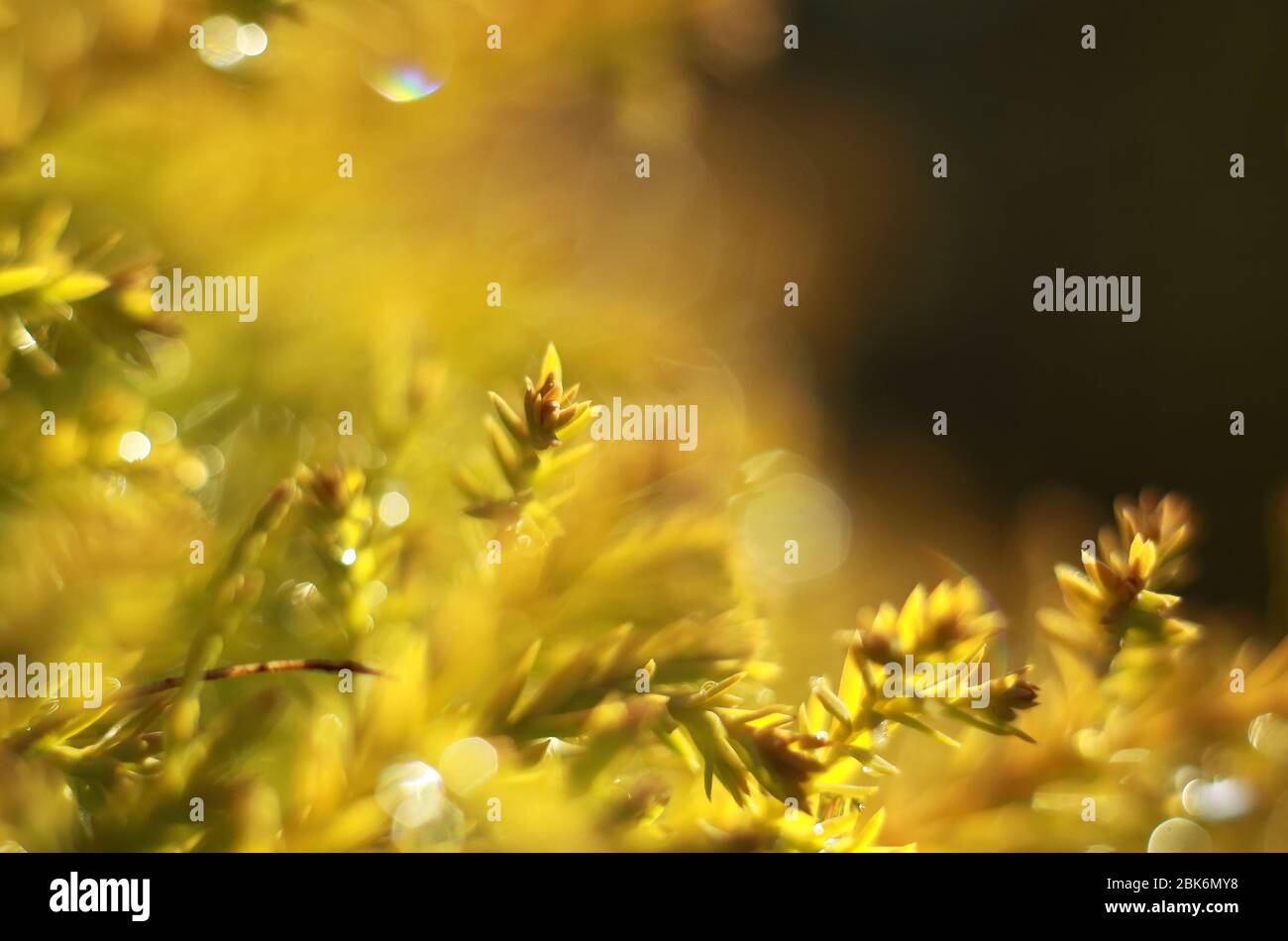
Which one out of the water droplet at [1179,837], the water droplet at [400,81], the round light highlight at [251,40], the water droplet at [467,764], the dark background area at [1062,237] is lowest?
the water droplet at [1179,837]

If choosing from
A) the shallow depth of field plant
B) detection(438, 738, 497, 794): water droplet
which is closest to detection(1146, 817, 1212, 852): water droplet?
the shallow depth of field plant

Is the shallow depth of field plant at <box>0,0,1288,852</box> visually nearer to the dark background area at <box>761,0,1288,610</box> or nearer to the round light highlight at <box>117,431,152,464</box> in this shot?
the round light highlight at <box>117,431,152,464</box>

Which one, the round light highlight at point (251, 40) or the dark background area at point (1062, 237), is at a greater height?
the dark background area at point (1062, 237)

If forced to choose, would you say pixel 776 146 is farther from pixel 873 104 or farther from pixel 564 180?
pixel 564 180

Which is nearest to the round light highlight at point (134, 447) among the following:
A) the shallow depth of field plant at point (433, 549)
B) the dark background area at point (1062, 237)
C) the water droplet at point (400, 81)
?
the shallow depth of field plant at point (433, 549)

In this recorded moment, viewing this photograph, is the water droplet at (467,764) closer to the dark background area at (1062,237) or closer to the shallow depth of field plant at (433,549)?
the shallow depth of field plant at (433,549)

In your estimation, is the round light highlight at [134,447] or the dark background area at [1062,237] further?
the dark background area at [1062,237]
